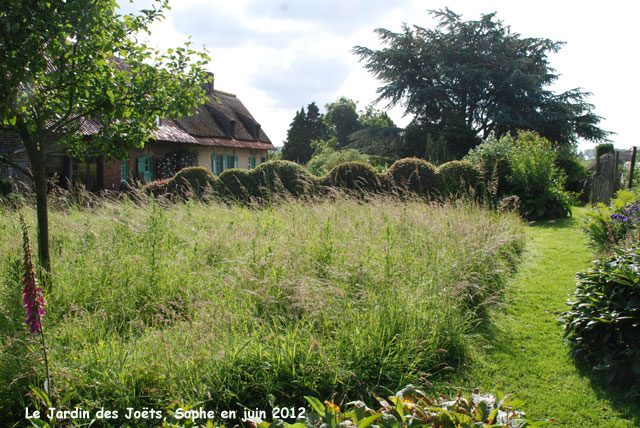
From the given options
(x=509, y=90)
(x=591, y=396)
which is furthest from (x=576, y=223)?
(x=509, y=90)

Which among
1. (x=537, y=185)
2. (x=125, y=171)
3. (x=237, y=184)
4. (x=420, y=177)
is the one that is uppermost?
(x=125, y=171)

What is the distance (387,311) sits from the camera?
3445 mm

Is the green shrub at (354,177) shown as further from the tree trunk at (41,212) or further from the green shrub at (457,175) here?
the tree trunk at (41,212)

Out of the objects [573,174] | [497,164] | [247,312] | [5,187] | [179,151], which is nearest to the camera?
[247,312]

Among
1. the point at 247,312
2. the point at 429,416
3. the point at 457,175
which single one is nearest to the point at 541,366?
the point at 429,416

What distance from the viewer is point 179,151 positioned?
67.2 ft

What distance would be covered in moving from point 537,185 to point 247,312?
10773 mm

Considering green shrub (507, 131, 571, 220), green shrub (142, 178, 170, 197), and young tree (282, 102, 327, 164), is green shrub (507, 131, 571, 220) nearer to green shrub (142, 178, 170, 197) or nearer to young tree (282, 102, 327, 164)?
green shrub (142, 178, 170, 197)

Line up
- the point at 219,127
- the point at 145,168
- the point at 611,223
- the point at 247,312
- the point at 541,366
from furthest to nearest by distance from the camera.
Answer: the point at 219,127 < the point at 145,168 < the point at 611,223 < the point at 247,312 < the point at 541,366

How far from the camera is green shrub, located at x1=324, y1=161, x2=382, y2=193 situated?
1243 cm

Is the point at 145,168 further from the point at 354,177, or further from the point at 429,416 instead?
the point at 429,416

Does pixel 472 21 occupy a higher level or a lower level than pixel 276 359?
higher

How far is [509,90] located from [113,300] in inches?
1017

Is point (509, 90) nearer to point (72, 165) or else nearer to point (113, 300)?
point (72, 165)
